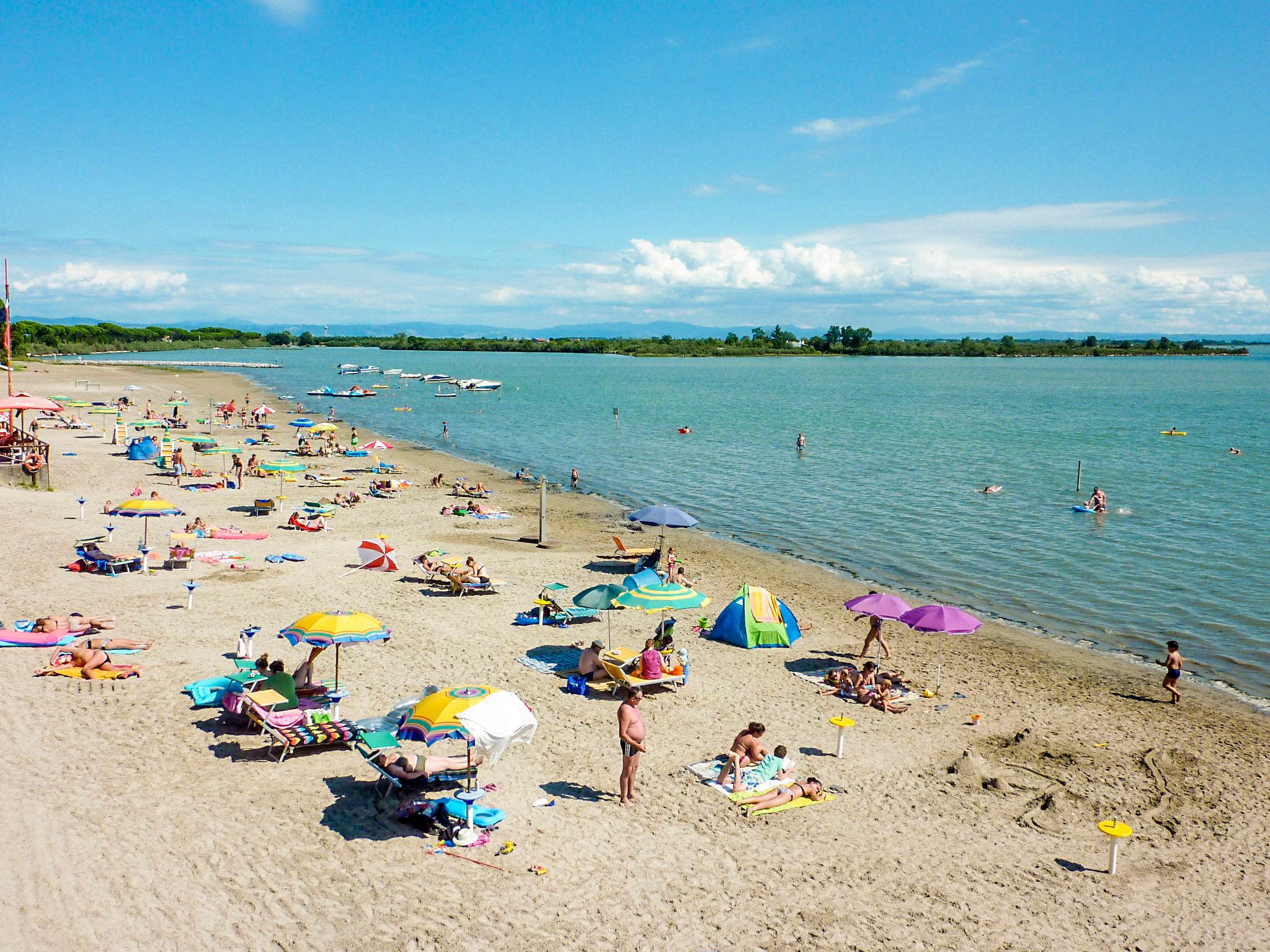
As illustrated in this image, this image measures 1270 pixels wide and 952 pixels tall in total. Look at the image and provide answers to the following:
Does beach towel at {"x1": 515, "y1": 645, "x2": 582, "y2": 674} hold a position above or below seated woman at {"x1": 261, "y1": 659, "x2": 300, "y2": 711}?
below

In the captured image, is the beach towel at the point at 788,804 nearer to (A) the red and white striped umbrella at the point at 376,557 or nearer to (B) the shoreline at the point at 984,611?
(B) the shoreline at the point at 984,611

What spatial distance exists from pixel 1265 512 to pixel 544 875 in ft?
120

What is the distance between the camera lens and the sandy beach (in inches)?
334

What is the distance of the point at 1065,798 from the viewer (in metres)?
11.8

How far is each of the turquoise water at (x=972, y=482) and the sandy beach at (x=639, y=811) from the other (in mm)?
4299

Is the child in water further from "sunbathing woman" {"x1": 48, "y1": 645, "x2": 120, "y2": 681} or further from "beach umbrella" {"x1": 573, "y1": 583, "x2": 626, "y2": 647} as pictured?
"sunbathing woman" {"x1": 48, "y1": 645, "x2": 120, "y2": 681}

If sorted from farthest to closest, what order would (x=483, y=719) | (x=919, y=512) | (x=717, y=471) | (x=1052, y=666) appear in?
(x=717, y=471), (x=919, y=512), (x=1052, y=666), (x=483, y=719)

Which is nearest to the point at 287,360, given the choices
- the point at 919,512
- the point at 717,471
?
the point at 717,471

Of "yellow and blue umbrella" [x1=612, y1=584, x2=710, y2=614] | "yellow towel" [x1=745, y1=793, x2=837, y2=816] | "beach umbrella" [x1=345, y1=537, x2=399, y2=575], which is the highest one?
"yellow and blue umbrella" [x1=612, y1=584, x2=710, y2=614]

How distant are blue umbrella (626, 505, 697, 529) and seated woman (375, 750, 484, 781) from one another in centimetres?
1246

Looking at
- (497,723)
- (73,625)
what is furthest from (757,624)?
(73,625)

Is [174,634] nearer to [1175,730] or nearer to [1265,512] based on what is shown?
[1175,730]

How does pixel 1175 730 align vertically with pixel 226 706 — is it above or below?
below

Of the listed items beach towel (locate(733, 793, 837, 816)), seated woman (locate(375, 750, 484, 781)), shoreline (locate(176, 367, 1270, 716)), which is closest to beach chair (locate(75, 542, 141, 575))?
seated woman (locate(375, 750, 484, 781))
